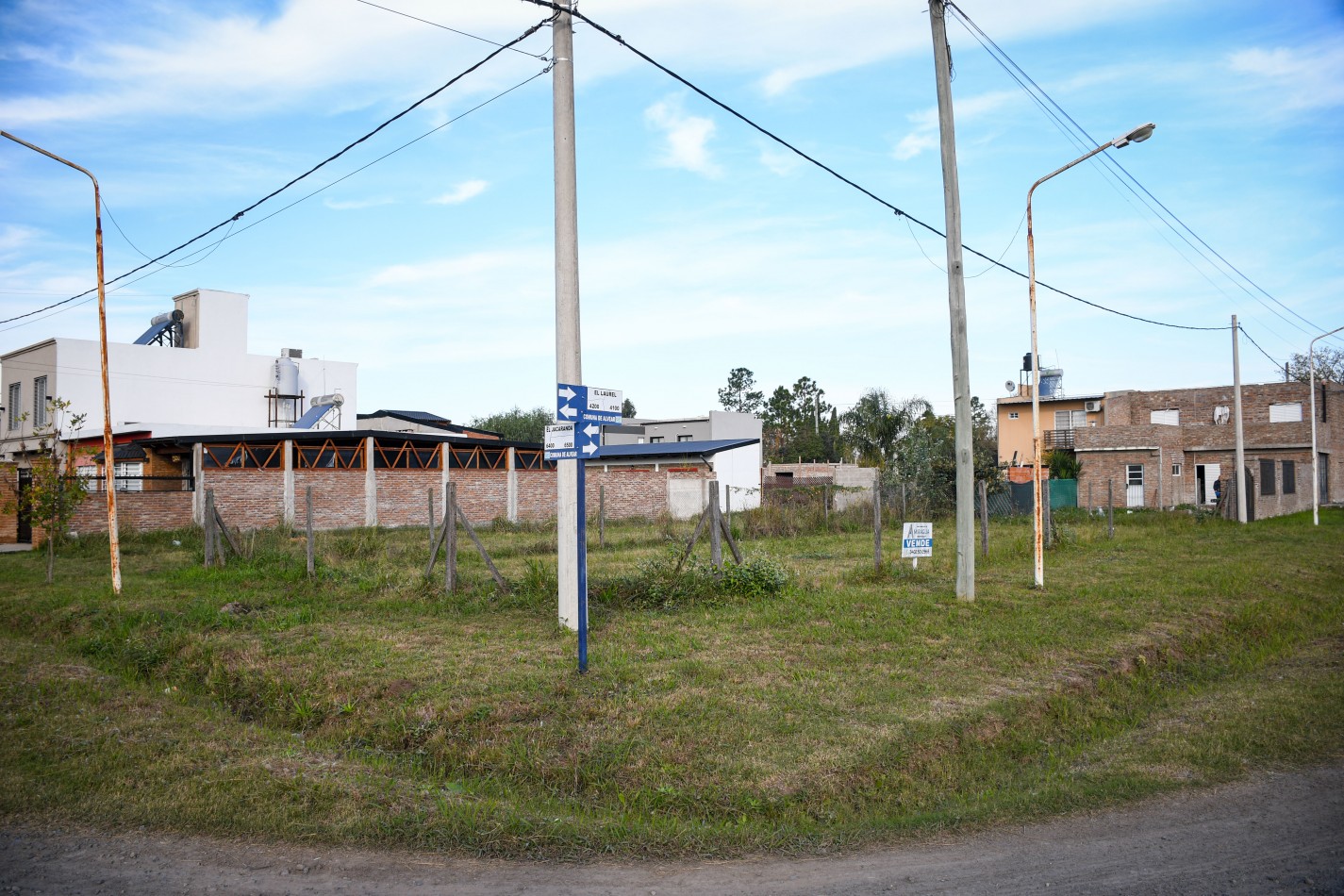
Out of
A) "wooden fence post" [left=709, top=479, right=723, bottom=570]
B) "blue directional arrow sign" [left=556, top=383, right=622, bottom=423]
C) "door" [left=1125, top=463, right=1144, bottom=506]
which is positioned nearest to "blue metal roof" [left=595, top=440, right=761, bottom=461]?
"door" [left=1125, top=463, right=1144, bottom=506]

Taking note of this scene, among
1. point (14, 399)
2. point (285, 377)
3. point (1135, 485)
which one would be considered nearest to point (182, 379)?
point (285, 377)

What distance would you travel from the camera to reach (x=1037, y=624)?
11.5 m

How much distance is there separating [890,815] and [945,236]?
33.1ft

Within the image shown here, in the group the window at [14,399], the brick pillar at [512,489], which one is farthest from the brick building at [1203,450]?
the window at [14,399]

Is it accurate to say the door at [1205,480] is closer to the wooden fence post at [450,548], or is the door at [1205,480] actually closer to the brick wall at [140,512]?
the wooden fence post at [450,548]

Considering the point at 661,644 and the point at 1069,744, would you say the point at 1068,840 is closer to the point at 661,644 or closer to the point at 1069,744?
the point at 1069,744

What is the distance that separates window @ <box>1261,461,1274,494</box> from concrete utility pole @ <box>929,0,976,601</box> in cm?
2705

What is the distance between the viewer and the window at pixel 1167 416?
2048 inches

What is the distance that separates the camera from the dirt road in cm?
476

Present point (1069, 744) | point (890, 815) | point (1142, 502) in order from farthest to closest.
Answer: point (1142, 502) → point (1069, 744) → point (890, 815)

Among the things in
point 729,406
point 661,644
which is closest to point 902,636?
point 661,644

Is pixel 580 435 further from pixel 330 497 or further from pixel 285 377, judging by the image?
pixel 285 377

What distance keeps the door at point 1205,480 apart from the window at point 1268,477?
408 inches

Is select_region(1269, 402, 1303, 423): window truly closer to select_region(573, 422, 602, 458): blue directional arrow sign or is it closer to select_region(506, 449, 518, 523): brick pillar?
select_region(506, 449, 518, 523): brick pillar
